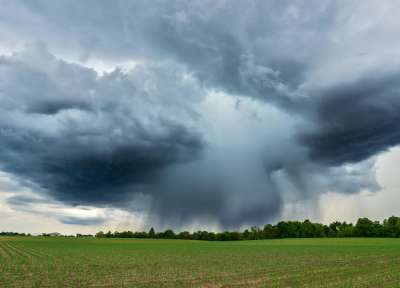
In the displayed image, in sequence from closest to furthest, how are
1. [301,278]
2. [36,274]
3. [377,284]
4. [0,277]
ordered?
[377,284], [301,278], [0,277], [36,274]

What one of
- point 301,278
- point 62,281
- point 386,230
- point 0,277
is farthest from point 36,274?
point 386,230

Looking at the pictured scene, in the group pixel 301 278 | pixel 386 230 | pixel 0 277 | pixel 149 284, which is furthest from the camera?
pixel 386 230

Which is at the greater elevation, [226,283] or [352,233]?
[352,233]

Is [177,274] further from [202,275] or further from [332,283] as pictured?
[332,283]

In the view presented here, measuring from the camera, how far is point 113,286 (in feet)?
90.5

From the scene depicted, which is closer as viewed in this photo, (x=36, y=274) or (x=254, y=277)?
(x=254, y=277)

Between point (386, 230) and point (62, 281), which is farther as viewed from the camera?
point (386, 230)

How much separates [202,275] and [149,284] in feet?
22.5

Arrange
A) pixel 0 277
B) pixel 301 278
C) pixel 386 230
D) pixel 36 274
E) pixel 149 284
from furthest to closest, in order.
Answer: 1. pixel 386 230
2. pixel 36 274
3. pixel 0 277
4. pixel 301 278
5. pixel 149 284

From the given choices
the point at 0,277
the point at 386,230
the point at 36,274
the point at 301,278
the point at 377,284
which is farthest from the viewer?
the point at 386,230

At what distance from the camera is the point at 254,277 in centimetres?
3166

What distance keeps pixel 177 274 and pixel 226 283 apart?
293 inches

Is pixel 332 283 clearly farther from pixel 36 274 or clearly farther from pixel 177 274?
pixel 36 274

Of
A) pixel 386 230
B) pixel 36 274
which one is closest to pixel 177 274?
pixel 36 274
